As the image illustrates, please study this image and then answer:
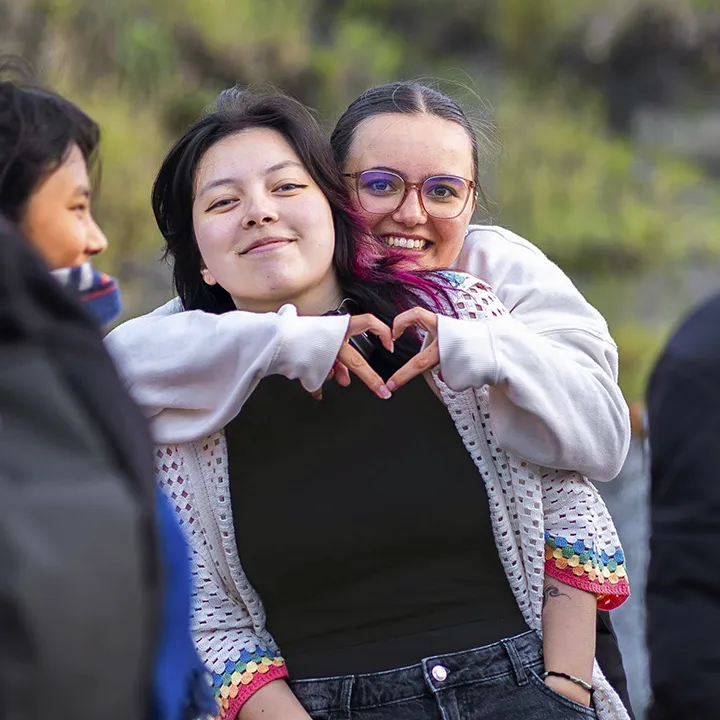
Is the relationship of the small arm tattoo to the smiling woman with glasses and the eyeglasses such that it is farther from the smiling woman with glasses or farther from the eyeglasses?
the eyeglasses

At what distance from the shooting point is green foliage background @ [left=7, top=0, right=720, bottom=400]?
8.19 metres

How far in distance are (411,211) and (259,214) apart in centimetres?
40

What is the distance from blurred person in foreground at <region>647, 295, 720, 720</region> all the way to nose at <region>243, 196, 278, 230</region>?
2.51ft

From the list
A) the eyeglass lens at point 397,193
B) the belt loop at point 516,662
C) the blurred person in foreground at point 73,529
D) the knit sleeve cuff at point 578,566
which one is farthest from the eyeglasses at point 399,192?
the blurred person in foreground at point 73,529

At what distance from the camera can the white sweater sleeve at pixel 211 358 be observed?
5.99 ft

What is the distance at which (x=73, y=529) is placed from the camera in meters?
0.96

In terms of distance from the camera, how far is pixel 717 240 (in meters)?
10.6

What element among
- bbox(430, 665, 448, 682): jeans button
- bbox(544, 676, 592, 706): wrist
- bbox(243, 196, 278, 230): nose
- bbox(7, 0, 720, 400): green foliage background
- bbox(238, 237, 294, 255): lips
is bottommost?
bbox(544, 676, 592, 706): wrist

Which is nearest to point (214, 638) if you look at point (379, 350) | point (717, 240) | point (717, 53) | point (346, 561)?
point (346, 561)

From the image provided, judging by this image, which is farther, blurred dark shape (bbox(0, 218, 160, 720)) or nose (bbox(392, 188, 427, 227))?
nose (bbox(392, 188, 427, 227))

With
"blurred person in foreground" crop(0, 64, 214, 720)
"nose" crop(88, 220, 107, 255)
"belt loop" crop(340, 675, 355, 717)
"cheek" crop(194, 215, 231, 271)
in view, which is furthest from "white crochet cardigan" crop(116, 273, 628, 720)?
"blurred person in foreground" crop(0, 64, 214, 720)

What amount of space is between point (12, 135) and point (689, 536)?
4.08ft

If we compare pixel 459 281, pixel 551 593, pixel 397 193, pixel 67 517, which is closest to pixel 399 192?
pixel 397 193

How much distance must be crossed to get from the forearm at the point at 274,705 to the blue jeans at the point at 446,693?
0.8 inches
